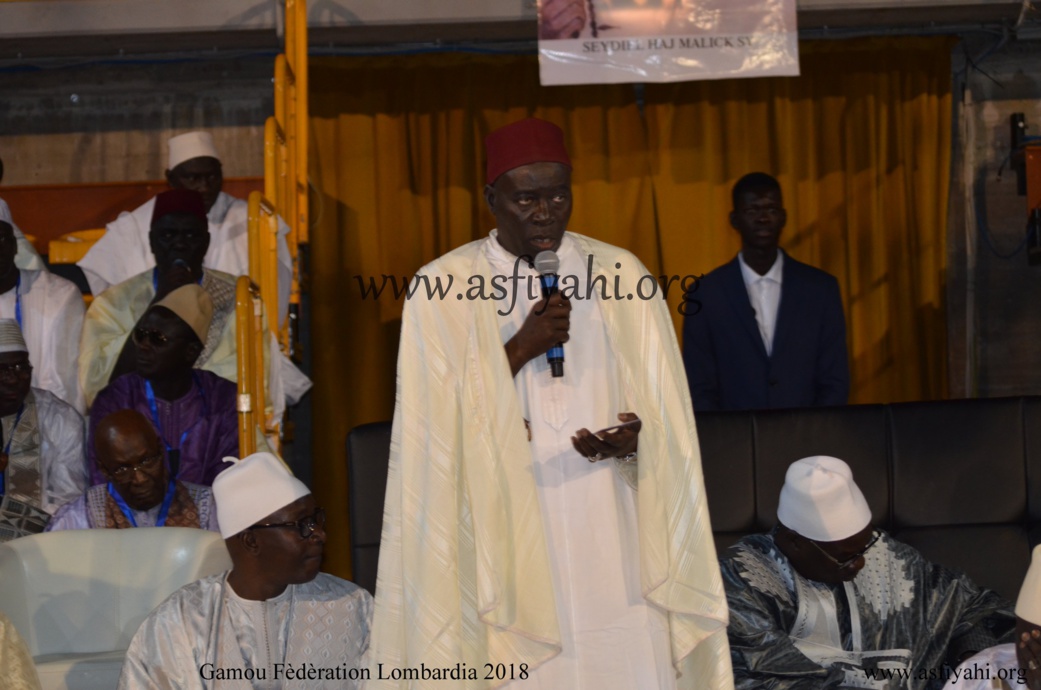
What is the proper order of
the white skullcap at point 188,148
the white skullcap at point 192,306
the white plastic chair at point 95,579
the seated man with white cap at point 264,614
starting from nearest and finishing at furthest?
the seated man with white cap at point 264,614 → the white plastic chair at point 95,579 → the white skullcap at point 192,306 → the white skullcap at point 188,148

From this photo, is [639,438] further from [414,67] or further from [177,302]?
[414,67]

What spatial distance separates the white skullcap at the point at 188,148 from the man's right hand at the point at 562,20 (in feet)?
5.64

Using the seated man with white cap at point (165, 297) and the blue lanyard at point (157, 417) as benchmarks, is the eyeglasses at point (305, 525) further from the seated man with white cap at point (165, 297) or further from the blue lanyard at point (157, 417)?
the seated man with white cap at point (165, 297)

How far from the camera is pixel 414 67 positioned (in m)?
7.97

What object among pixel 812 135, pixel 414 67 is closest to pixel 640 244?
pixel 812 135

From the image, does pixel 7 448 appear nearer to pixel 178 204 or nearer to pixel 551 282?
pixel 178 204

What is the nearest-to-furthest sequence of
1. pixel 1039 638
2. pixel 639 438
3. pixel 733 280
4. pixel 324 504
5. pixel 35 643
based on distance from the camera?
pixel 1039 638, pixel 639 438, pixel 35 643, pixel 733 280, pixel 324 504

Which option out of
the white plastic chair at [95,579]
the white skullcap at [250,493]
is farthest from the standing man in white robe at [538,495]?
the white plastic chair at [95,579]

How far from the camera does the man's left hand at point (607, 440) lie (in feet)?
9.96

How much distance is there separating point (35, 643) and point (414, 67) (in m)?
4.72

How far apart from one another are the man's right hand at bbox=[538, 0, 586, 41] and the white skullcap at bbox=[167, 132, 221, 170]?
5.64ft

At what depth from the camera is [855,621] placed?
12.9 ft

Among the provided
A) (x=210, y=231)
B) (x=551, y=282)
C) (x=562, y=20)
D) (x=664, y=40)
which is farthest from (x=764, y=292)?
(x=551, y=282)

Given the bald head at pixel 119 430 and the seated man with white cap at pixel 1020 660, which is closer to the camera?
the seated man with white cap at pixel 1020 660
